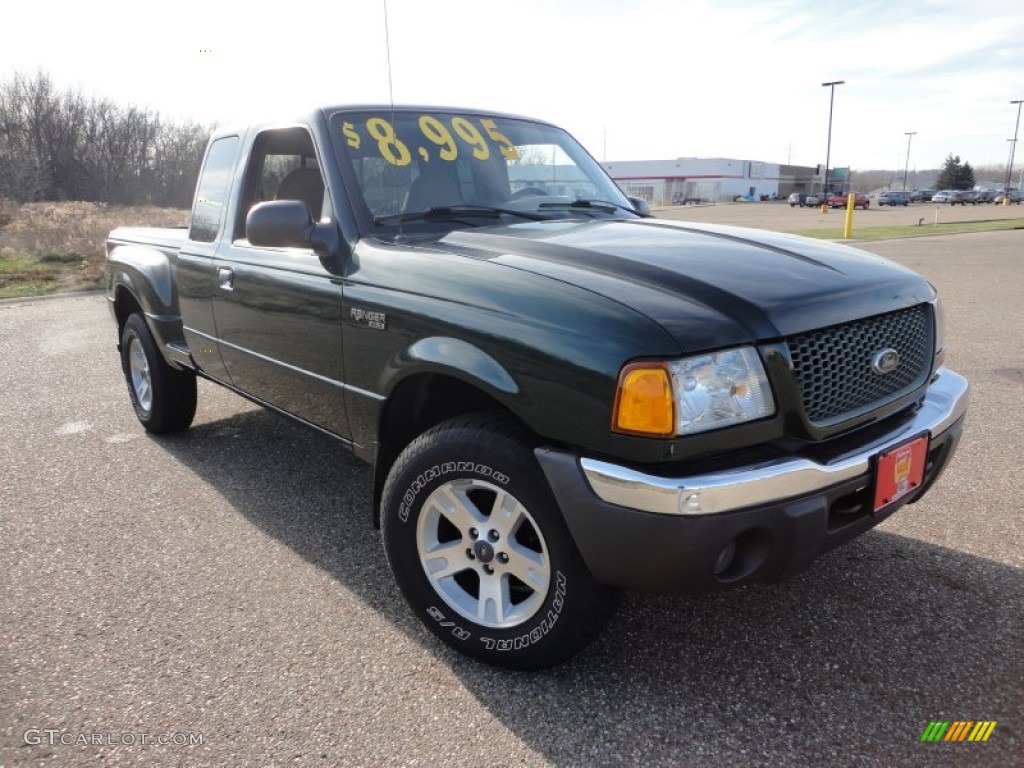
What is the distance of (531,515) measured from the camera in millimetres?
2217

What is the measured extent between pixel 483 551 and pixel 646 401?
0.81m

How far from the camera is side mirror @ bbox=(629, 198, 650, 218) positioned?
12.8ft

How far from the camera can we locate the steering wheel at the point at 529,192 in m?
3.40

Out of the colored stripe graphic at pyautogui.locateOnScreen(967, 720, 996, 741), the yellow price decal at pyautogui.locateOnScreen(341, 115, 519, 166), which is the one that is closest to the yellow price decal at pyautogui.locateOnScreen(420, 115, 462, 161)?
the yellow price decal at pyautogui.locateOnScreen(341, 115, 519, 166)

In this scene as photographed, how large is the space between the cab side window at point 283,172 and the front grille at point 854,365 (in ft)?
6.96

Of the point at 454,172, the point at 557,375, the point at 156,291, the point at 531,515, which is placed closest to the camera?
the point at 557,375

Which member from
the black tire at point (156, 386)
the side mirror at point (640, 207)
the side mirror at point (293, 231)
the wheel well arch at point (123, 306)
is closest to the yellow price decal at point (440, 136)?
the side mirror at point (293, 231)

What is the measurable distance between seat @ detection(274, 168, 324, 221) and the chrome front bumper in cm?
196

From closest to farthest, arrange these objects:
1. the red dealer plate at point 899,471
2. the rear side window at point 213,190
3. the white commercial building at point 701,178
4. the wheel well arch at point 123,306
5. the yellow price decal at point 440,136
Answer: the red dealer plate at point 899,471 < the yellow price decal at point 440,136 < the rear side window at point 213,190 < the wheel well arch at point 123,306 < the white commercial building at point 701,178

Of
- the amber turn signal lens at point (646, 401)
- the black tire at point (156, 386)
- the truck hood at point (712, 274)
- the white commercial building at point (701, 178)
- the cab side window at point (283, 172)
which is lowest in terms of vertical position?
the black tire at point (156, 386)

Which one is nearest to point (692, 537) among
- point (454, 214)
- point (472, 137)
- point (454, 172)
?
point (454, 214)

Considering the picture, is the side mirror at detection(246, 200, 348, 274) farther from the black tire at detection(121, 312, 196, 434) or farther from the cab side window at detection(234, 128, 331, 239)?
the black tire at detection(121, 312, 196, 434)

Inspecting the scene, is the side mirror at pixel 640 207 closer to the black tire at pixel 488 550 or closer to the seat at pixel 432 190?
the seat at pixel 432 190

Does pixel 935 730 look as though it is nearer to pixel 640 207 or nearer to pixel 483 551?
pixel 483 551
